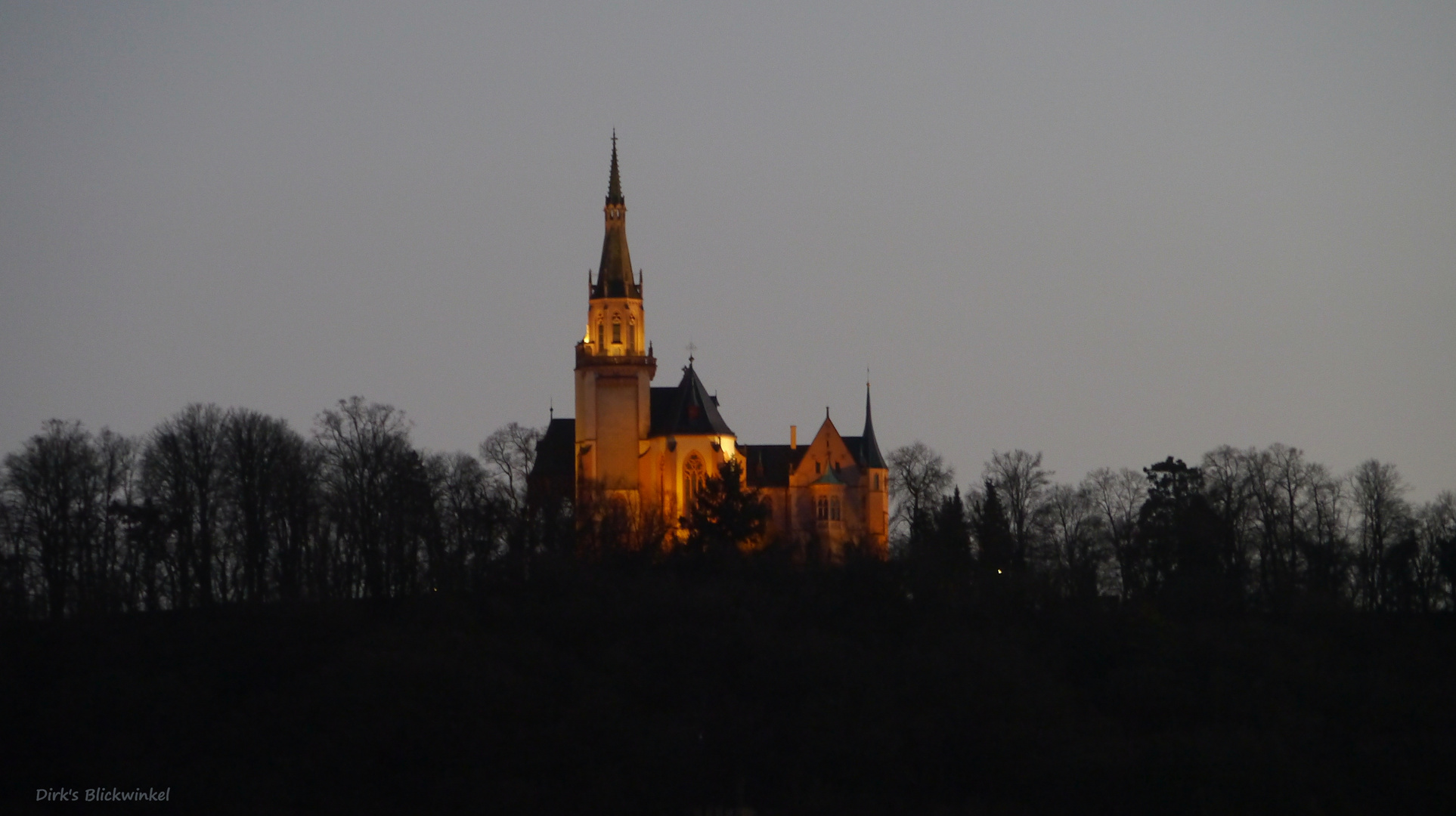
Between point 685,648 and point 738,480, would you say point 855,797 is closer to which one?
point 685,648

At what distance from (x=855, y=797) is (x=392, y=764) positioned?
13.8 meters

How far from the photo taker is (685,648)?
85.1 m

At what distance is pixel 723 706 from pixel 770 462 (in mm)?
30623

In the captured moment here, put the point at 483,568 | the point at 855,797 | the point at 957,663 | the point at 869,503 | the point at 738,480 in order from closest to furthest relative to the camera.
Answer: the point at 855,797 → the point at 957,663 → the point at 483,568 → the point at 738,480 → the point at 869,503

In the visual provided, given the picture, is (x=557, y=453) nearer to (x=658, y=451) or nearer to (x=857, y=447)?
(x=658, y=451)

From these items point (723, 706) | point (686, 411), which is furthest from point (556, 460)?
point (723, 706)

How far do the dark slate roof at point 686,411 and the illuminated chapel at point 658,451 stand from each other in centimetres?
6

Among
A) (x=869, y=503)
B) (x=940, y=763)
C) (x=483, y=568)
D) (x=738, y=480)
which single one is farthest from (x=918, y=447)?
(x=940, y=763)

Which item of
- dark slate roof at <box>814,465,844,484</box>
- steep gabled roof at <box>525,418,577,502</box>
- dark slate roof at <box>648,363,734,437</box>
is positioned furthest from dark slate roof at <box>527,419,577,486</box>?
dark slate roof at <box>814,465,844,484</box>

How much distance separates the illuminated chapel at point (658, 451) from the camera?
104812 mm

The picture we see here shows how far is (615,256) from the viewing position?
10956 centimetres

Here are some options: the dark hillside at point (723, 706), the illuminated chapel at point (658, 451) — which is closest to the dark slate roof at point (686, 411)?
the illuminated chapel at point (658, 451)

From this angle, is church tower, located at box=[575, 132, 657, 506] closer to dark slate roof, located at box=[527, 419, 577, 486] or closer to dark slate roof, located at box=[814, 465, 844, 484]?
dark slate roof, located at box=[527, 419, 577, 486]

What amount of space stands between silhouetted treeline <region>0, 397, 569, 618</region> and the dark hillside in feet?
11.5
